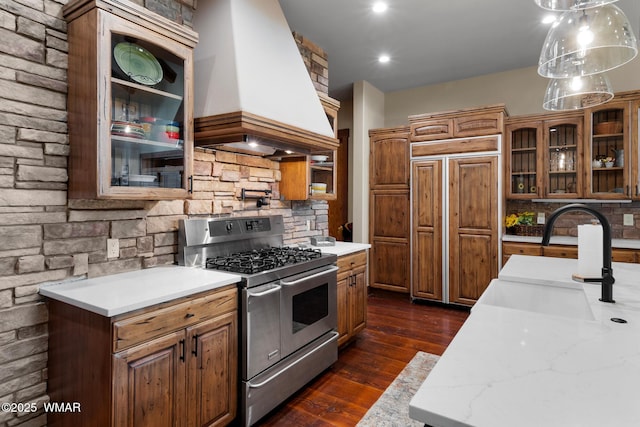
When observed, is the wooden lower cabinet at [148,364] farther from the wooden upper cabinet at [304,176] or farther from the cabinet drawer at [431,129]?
the cabinet drawer at [431,129]

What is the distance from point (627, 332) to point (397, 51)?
357 cm

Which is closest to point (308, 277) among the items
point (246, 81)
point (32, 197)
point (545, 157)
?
point (246, 81)

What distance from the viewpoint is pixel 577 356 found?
0.92 metres

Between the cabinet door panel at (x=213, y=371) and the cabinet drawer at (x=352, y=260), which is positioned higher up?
the cabinet drawer at (x=352, y=260)

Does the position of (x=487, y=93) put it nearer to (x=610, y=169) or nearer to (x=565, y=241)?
(x=610, y=169)

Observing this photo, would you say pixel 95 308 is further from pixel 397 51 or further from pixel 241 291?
pixel 397 51

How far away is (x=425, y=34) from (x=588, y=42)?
228cm

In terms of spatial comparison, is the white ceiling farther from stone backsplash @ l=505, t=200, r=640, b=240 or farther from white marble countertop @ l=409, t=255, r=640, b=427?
white marble countertop @ l=409, t=255, r=640, b=427

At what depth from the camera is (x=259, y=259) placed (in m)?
2.46

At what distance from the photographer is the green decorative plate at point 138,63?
1841mm

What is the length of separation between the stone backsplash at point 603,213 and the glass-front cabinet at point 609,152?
26cm

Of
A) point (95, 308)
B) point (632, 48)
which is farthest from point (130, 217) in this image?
point (632, 48)

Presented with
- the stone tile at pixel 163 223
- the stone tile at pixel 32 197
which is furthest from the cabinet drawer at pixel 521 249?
the stone tile at pixel 32 197

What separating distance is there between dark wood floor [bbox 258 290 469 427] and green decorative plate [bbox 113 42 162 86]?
215cm
